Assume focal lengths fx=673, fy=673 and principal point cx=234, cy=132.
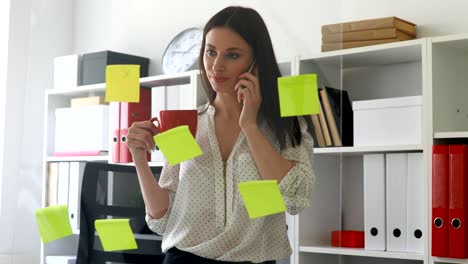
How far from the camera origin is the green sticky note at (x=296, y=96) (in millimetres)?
1097

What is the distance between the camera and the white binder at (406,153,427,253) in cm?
206

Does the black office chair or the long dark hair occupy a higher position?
the long dark hair

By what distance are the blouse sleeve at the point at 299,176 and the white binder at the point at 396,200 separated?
1042mm

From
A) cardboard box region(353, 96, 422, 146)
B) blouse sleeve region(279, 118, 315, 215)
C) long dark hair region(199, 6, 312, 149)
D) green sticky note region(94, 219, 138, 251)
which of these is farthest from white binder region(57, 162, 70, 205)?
cardboard box region(353, 96, 422, 146)

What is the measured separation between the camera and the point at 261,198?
107cm

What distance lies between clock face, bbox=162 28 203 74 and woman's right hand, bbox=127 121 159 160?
119mm

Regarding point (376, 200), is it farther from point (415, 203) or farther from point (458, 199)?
point (458, 199)

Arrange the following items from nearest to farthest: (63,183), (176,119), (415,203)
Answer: (176,119) < (63,183) < (415,203)

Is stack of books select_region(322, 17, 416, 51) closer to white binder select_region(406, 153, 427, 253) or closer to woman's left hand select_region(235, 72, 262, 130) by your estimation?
white binder select_region(406, 153, 427, 253)

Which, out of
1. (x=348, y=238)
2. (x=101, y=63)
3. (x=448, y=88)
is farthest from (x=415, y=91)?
(x=101, y=63)

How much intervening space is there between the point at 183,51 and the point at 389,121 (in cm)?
117

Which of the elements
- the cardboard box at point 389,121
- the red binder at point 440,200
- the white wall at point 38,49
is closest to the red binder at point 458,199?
the red binder at point 440,200

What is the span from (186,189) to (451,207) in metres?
1.13

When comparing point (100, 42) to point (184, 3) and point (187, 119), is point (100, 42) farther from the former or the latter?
point (187, 119)
